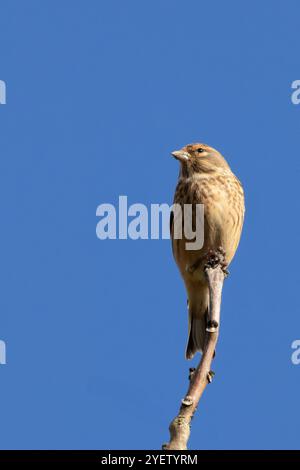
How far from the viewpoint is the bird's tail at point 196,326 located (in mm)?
7492

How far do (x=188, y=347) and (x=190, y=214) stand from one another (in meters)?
1.32

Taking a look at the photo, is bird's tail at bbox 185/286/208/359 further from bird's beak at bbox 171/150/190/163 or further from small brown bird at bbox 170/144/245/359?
bird's beak at bbox 171/150/190/163

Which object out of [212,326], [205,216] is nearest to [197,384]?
[212,326]

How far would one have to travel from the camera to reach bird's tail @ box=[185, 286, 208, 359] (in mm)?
7492

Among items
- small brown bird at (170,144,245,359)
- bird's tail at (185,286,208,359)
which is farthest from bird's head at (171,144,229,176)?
bird's tail at (185,286,208,359)

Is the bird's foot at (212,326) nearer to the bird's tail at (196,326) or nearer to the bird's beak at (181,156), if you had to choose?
the bird's tail at (196,326)

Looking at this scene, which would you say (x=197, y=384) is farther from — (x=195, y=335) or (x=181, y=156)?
(x=181, y=156)

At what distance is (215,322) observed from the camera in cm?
486

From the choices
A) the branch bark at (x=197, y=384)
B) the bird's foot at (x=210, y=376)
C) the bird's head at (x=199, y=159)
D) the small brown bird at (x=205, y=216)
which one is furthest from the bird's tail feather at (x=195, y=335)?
the branch bark at (x=197, y=384)

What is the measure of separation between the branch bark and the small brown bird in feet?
8.68
